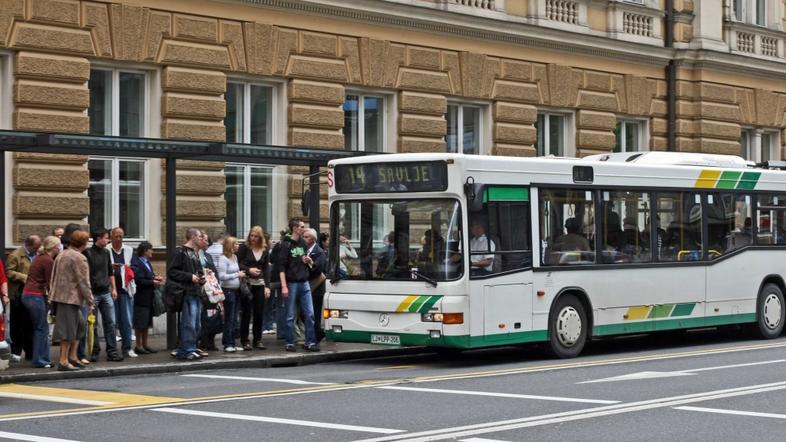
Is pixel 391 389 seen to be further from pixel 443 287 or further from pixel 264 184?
pixel 264 184

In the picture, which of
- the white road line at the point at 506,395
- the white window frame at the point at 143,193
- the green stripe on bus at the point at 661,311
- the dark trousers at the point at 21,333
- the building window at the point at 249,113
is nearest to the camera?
the white road line at the point at 506,395

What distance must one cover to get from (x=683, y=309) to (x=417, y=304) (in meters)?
4.91

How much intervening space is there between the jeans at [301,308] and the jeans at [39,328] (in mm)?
3398

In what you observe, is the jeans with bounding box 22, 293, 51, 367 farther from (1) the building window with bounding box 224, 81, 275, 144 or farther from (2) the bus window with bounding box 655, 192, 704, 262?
(2) the bus window with bounding box 655, 192, 704, 262

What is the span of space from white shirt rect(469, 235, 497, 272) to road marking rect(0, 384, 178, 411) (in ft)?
14.9

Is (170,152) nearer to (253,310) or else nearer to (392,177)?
(253,310)

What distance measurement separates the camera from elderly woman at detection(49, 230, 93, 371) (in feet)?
51.3

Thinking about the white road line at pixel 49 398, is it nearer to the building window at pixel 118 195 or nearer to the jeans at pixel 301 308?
the jeans at pixel 301 308

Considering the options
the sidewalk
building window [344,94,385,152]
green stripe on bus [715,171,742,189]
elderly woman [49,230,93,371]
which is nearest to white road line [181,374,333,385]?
the sidewalk

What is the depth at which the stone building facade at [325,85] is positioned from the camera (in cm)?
1986

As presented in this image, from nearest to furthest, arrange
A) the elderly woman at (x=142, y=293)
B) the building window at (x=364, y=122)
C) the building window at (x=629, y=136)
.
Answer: the elderly woman at (x=142, y=293) → the building window at (x=364, y=122) → the building window at (x=629, y=136)

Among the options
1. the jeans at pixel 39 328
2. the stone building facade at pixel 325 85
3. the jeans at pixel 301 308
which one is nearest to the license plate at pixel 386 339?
the jeans at pixel 301 308

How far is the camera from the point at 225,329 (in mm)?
18234

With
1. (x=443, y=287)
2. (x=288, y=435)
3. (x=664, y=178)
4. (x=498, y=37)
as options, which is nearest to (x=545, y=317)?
(x=443, y=287)
